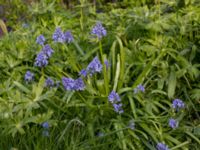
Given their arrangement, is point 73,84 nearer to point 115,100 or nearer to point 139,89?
point 115,100

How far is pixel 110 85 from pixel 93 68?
245mm

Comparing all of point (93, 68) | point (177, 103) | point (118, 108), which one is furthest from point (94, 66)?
point (177, 103)

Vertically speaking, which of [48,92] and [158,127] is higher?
[48,92]

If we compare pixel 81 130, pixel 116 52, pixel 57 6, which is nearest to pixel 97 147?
pixel 81 130

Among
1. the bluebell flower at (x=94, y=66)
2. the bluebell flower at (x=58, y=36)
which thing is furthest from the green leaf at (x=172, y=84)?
the bluebell flower at (x=58, y=36)

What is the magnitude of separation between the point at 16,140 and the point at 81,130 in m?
0.43

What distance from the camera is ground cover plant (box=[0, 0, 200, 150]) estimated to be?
117 inches

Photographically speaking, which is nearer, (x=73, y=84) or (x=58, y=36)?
(x=73, y=84)

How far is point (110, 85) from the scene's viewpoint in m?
3.23

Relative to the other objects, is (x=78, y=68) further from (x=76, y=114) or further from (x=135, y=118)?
(x=135, y=118)

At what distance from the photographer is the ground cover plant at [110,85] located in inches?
117

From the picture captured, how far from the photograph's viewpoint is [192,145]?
10.2 ft

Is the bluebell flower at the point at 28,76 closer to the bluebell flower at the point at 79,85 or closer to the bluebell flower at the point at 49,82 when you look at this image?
the bluebell flower at the point at 49,82

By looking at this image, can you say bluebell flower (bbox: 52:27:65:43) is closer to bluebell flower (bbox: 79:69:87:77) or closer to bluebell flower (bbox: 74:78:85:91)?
bluebell flower (bbox: 79:69:87:77)
